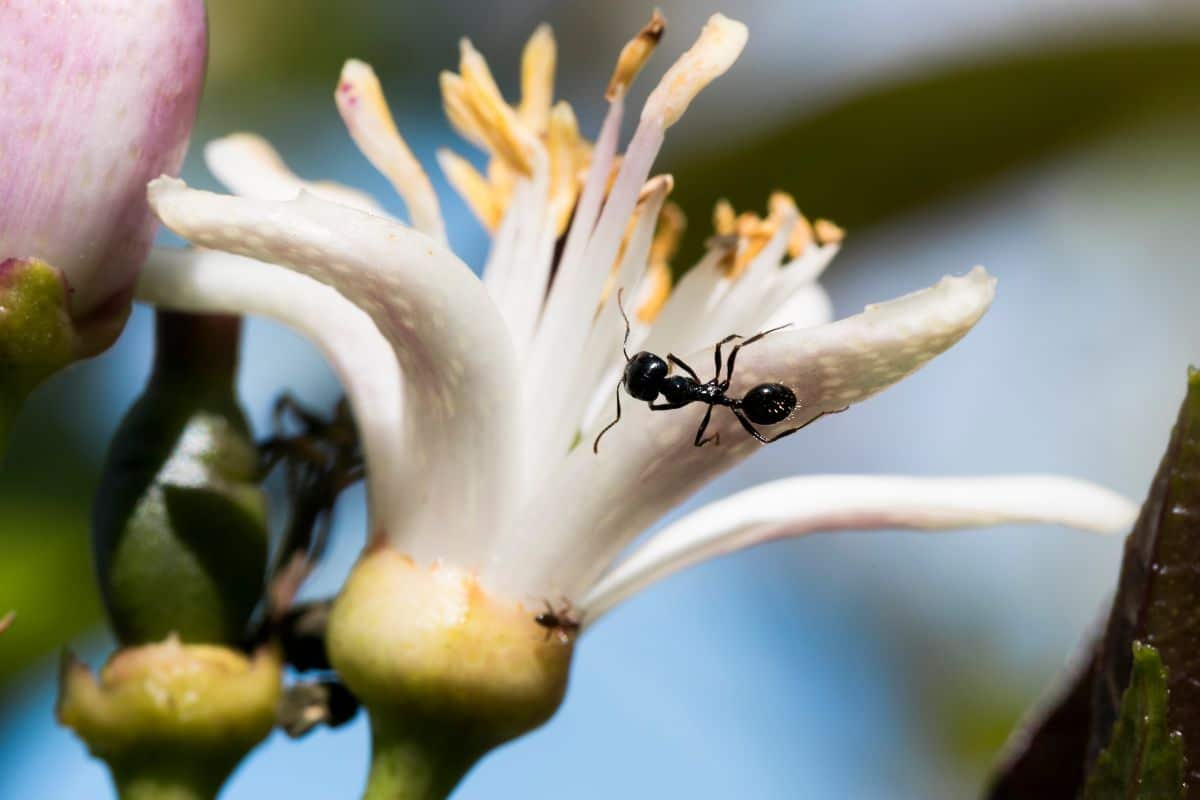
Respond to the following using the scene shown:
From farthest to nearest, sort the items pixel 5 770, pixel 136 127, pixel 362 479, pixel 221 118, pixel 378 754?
pixel 221 118 → pixel 5 770 → pixel 362 479 → pixel 378 754 → pixel 136 127

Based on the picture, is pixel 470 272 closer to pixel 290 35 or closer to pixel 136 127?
pixel 136 127

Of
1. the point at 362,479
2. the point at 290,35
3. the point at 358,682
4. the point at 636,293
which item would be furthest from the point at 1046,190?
the point at 358,682

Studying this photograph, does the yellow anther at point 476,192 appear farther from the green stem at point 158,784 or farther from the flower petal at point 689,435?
the green stem at point 158,784

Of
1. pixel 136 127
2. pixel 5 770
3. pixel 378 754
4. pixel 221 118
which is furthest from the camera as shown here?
pixel 221 118

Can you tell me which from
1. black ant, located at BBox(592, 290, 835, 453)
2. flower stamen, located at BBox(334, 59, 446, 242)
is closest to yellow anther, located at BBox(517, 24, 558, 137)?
flower stamen, located at BBox(334, 59, 446, 242)

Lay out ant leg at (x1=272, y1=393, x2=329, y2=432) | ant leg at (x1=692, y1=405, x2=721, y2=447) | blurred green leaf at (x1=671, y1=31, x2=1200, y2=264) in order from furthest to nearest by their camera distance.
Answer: blurred green leaf at (x1=671, y1=31, x2=1200, y2=264) < ant leg at (x1=272, y1=393, x2=329, y2=432) < ant leg at (x1=692, y1=405, x2=721, y2=447)

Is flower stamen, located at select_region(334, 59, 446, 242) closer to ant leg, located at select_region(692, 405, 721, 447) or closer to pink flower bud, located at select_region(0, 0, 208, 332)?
pink flower bud, located at select_region(0, 0, 208, 332)
